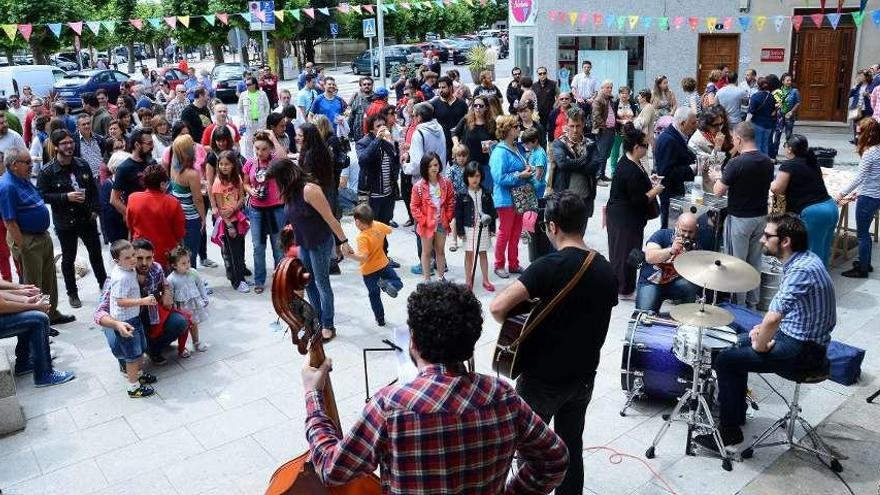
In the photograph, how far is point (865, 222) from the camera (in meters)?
7.80

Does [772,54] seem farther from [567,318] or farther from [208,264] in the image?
[567,318]

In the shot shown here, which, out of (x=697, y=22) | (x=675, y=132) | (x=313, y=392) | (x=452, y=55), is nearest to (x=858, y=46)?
(x=697, y=22)

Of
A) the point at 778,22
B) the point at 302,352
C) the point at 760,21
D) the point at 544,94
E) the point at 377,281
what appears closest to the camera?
the point at 302,352

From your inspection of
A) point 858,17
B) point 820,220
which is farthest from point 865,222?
point 858,17

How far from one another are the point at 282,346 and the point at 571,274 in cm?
391

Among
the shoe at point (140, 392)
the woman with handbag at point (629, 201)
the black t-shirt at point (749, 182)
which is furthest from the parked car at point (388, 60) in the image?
the shoe at point (140, 392)

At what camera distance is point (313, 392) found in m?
2.57

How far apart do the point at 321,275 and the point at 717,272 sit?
3.34m

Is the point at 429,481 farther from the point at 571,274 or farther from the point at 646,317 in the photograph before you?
the point at 646,317

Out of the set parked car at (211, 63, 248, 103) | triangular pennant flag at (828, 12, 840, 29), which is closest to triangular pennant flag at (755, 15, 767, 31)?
triangular pennant flag at (828, 12, 840, 29)

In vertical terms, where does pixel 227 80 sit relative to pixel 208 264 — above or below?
above

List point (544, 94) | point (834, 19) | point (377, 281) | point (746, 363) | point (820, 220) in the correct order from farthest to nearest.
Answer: point (834, 19) → point (544, 94) → point (820, 220) → point (377, 281) → point (746, 363)

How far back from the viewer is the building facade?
16.3m

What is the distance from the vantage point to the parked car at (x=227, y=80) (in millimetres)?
27266
